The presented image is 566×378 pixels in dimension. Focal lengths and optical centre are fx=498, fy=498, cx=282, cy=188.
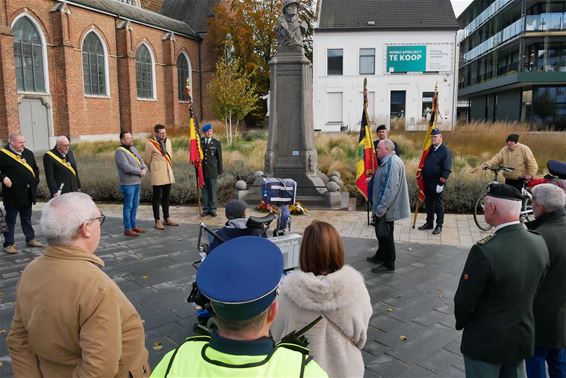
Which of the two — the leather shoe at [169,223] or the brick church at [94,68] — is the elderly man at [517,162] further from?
the brick church at [94,68]

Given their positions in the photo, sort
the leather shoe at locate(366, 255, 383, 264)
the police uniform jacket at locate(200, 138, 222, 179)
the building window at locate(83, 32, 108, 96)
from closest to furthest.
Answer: the leather shoe at locate(366, 255, 383, 264) < the police uniform jacket at locate(200, 138, 222, 179) < the building window at locate(83, 32, 108, 96)

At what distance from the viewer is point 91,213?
8.16 ft

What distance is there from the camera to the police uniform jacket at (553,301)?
3266 mm

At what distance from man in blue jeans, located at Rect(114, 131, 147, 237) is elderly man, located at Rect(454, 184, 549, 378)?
6.84 m

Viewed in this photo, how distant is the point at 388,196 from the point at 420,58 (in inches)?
1364

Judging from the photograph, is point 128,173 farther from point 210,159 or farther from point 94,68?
point 94,68

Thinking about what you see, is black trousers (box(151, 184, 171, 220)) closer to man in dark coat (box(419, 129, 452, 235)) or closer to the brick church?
man in dark coat (box(419, 129, 452, 235))

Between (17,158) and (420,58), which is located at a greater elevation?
(420,58)

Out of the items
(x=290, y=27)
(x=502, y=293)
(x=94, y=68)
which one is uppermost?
(x=94, y=68)

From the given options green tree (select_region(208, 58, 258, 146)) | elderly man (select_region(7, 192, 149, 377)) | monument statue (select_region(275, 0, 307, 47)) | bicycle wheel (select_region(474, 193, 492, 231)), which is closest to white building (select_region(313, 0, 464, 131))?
green tree (select_region(208, 58, 258, 146))

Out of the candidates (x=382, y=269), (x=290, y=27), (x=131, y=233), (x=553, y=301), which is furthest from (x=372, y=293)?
(x=290, y=27)

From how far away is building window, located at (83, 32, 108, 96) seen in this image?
30000 millimetres

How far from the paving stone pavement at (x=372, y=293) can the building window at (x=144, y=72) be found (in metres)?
28.1

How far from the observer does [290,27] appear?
1173cm
